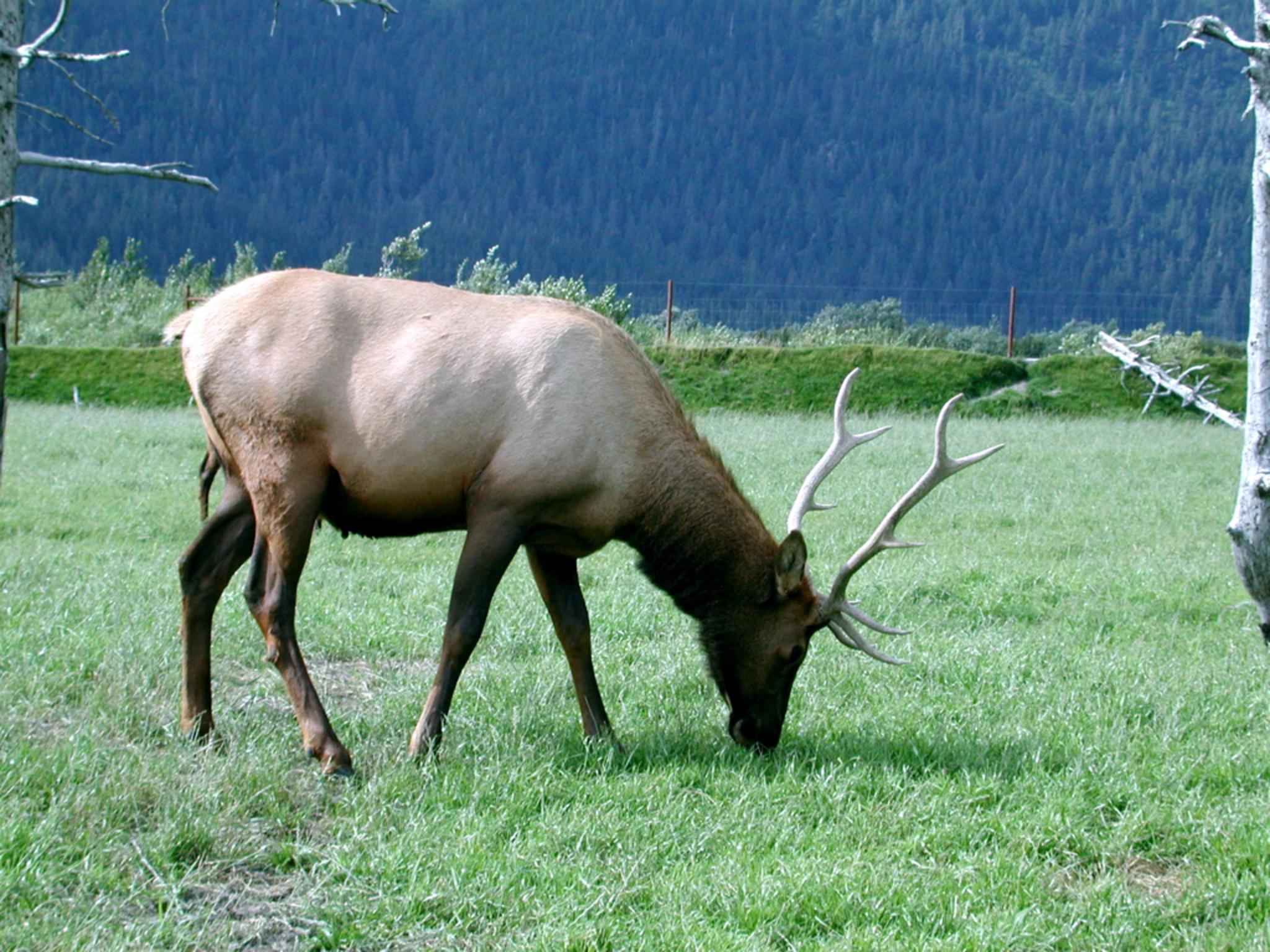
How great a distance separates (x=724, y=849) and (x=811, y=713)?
6.10ft

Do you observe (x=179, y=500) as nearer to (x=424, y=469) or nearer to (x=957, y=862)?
(x=424, y=469)

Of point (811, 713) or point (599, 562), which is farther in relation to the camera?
point (599, 562)

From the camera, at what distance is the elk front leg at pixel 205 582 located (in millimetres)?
5746

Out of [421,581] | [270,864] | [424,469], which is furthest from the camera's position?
[421,581]

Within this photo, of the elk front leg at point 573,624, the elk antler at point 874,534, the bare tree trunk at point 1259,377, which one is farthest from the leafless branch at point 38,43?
the bare tree trunk at point 1259,377

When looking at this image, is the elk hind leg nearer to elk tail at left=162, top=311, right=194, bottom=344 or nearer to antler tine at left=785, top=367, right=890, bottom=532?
elk tail at left=162, top=311, right=194, bottom=344

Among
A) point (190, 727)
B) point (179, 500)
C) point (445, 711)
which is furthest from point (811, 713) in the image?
point (179, 500)

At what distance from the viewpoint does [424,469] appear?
564cm

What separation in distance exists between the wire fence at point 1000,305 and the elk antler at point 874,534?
190ft

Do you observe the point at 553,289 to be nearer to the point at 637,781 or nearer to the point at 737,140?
the point at 637,781

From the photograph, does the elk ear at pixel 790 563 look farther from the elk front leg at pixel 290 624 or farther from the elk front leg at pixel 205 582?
the elk front leg at pixel 205 582

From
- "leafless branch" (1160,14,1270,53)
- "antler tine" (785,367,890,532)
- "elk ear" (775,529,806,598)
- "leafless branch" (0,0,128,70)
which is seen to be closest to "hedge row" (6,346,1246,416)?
"leafless branch" (1160,14,1270,53)

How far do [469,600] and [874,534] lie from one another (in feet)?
5.82

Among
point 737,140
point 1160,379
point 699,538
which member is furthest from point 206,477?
point 737,140
